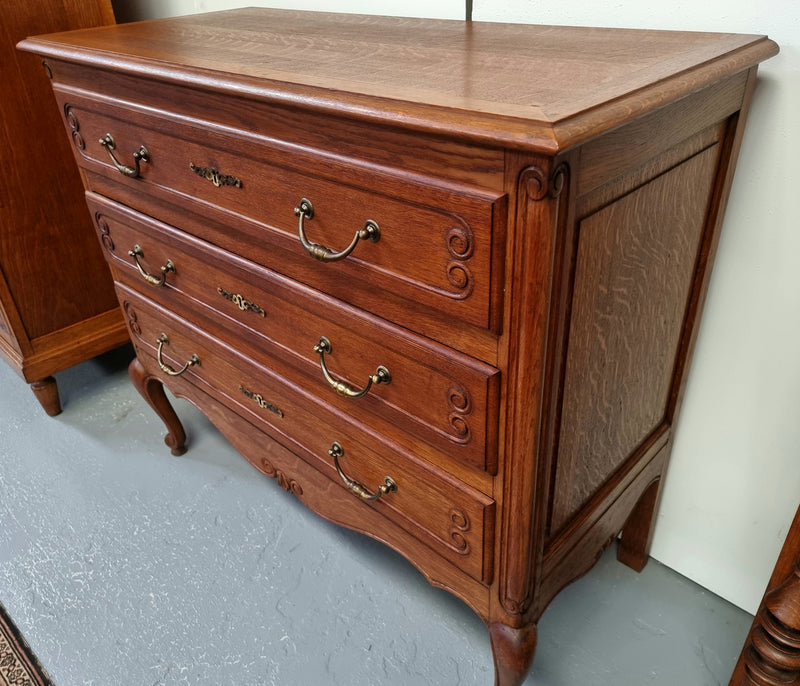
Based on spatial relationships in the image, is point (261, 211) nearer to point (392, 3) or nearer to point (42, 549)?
point (392, 3)

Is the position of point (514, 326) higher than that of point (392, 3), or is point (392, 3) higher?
point (392, 3)

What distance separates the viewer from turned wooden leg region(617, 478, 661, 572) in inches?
46.9

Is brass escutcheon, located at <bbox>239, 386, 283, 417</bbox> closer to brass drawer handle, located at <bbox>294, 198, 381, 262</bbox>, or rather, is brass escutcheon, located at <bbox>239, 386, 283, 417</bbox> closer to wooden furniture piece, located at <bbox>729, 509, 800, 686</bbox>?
brass drawer handle, located at <bbox>294, 198, 381, 262</bbox>

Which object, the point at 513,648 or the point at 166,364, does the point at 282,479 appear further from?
the point at 513,648

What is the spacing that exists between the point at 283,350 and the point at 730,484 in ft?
2.50

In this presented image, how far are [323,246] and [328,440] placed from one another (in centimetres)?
35

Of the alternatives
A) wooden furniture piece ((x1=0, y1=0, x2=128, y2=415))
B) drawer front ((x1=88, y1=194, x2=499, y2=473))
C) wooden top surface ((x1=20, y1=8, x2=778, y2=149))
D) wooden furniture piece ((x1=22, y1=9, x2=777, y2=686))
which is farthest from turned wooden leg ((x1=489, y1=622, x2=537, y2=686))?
wooden furniture piece ((x1=0, y1=0, x2=128, y2=415))

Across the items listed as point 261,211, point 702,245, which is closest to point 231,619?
point 261,211

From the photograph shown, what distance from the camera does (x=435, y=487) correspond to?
0.86 metres

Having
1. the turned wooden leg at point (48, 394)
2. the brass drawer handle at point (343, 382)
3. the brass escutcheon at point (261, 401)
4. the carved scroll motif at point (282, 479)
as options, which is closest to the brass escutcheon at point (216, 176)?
→ the brass drawer handle at point (343, 382)

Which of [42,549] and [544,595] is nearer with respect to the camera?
[544,595]

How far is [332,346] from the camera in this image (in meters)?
0.88

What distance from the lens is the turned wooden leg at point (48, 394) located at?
1746 mm

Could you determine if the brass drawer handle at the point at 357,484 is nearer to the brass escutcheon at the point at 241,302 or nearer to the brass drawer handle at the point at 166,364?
the brass escutcheon at the point at 241,302
